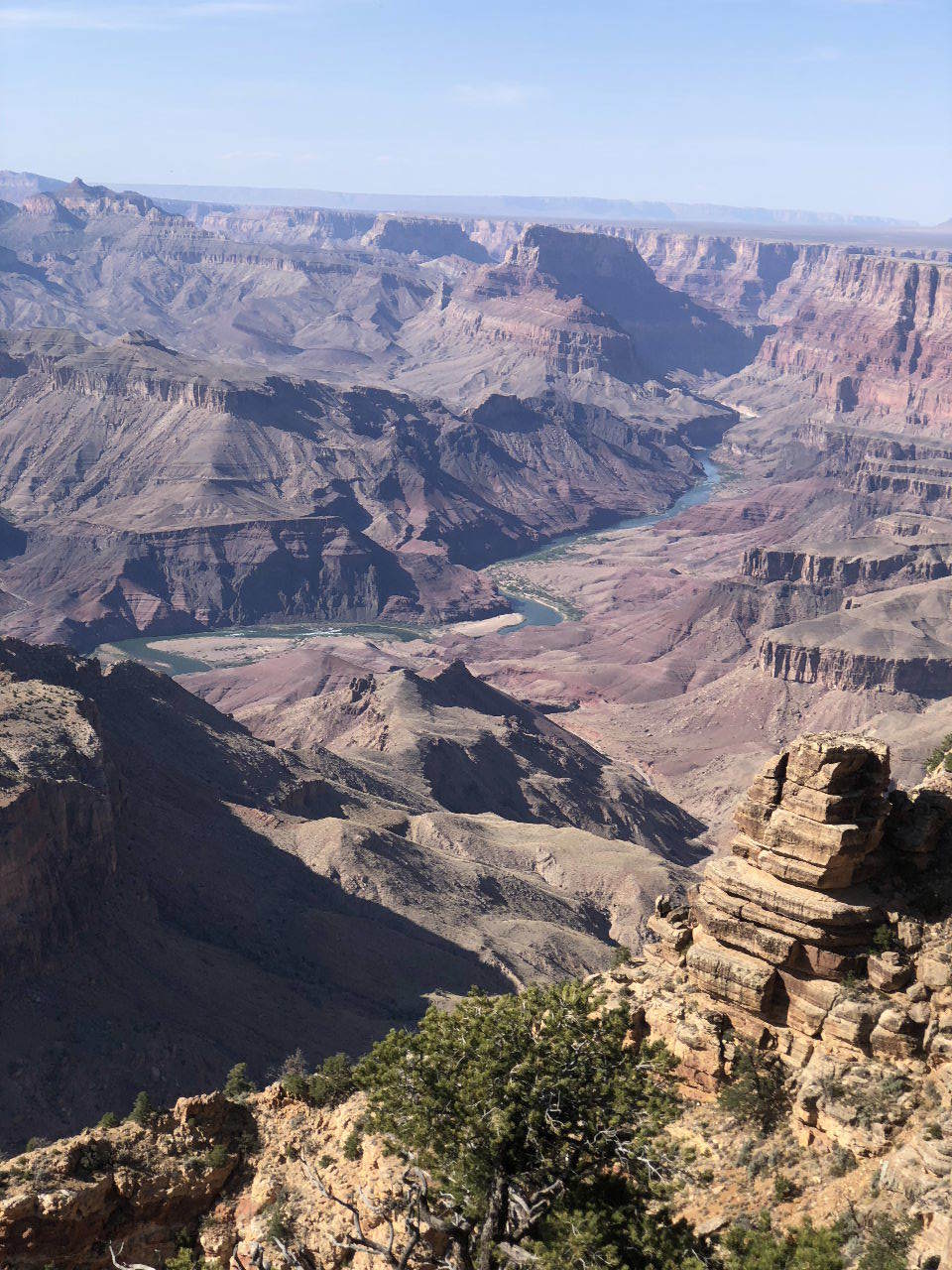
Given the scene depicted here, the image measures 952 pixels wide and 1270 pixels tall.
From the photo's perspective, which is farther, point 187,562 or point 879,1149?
point 187,562

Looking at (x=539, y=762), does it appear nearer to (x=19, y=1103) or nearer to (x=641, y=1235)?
(x=19, y=1103)

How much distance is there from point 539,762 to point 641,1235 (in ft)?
270

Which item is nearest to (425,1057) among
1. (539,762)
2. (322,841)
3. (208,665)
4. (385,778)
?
(322,841)

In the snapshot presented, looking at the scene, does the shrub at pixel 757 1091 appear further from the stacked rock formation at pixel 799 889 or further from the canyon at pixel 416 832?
the stacked rock formation at pixel 799 889

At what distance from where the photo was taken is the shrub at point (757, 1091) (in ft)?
78.0

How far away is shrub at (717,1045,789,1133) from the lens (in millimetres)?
23781

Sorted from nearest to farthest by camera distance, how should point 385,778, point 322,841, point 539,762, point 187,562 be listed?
point 322,841, point 385,778, point 539,762, point 187,562

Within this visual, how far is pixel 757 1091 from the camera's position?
24000mm

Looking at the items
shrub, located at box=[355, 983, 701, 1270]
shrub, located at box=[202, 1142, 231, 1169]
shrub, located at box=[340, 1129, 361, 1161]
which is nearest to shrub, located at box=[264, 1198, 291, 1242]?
shrub, located at box=[340, 1129, 361, 1161]

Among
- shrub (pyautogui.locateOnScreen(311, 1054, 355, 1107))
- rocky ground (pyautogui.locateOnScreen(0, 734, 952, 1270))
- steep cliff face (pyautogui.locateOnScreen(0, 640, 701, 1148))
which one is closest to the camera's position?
rocky ground (pyautogui.locateOnScreen(0, 734, 952, 1270))

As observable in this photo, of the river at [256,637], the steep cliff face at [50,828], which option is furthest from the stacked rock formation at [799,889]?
the river at [256,637]

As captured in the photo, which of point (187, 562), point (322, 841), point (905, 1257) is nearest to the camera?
point (905, 1257)

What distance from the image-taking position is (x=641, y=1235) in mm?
21562

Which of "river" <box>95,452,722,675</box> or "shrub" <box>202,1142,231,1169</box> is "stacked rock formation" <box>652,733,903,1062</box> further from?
"river" <box>95,452,722,675</box>
